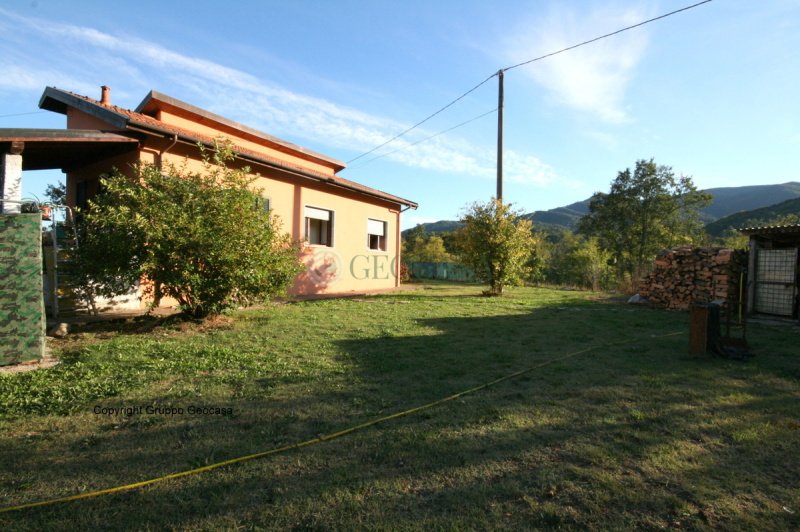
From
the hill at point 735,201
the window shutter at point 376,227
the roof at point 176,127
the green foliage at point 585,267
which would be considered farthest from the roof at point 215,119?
the hill at point 735,201

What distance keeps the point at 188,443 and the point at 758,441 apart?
4275 millimetres

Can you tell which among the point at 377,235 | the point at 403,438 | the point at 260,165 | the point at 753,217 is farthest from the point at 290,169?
the point at 753,217

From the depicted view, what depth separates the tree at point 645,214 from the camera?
3075cm

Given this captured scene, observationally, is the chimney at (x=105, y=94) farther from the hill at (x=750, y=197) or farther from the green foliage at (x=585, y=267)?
the hill at (x=750, y=197)

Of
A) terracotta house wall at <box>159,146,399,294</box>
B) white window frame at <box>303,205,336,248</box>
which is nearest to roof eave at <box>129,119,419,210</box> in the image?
terracotta house wall at <box>159,146,399,294</box>

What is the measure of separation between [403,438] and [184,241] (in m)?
5.15

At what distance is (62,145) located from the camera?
773cm

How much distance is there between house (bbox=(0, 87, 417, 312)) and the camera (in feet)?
27.6

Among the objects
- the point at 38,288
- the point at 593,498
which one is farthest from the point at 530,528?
the point at 38,288

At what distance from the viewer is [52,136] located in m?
7.00

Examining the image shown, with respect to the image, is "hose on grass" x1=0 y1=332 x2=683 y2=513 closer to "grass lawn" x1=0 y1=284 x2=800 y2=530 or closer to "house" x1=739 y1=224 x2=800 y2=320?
"grass lawn" x1=0 y1=284 x2=800 y2=530

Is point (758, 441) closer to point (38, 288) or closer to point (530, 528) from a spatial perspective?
point (530, 528)

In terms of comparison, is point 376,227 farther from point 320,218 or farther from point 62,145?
point 62,145

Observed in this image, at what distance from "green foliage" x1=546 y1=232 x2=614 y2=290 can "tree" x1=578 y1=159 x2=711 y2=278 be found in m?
1.49
